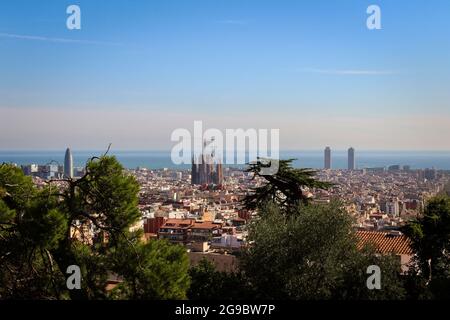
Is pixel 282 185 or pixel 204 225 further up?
pixel 282 185

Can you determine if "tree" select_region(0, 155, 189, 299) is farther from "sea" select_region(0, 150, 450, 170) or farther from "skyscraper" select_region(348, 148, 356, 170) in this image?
"skyscraper" select_region(348, 148, 356, 170)

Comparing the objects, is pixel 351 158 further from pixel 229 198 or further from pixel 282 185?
pixel 229 198

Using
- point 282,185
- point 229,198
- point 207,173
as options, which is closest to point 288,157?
point 282,185

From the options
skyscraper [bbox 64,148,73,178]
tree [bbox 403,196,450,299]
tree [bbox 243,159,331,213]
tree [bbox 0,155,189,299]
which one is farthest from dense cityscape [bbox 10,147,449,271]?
tree [bbox 0,155,189,299]

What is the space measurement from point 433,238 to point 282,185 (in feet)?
14.3

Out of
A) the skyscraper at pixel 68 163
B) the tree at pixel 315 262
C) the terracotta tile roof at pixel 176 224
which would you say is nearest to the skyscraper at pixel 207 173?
the terracotta tile roof at pixel 176 224

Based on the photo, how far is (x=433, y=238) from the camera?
1334cm

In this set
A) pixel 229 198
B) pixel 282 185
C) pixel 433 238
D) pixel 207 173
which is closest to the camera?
pixel 282 185

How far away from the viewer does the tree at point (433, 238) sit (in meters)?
12.6

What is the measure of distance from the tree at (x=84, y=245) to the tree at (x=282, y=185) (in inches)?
173

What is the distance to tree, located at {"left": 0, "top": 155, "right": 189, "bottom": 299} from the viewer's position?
733 centimetres

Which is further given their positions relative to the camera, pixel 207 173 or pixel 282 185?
pixel 207 173
